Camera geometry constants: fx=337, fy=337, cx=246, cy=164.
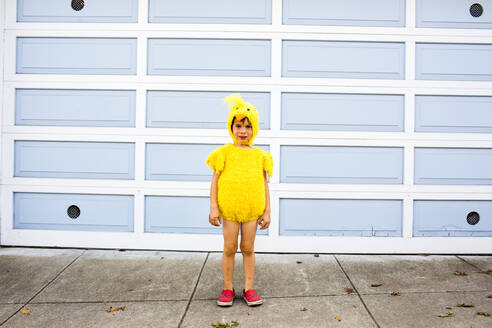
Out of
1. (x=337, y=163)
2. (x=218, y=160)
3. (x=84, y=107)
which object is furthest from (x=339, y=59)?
(x=84, y=107)

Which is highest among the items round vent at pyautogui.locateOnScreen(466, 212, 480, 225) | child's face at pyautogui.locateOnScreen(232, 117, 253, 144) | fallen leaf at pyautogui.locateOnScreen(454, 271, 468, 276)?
child's face at pyautogui.locateOnScreen(232, 117, 253, 144)

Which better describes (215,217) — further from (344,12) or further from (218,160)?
(344,12)

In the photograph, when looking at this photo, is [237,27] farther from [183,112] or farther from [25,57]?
[25,57]

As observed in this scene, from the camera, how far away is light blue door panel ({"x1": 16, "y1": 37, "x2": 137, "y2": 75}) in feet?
11.5

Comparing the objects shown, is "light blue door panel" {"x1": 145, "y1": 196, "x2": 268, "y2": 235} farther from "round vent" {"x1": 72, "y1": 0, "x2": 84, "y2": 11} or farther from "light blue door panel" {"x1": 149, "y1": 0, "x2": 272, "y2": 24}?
"round vent" {"x1": 72, "y1": 0, "x2": 84, "y2": 11}

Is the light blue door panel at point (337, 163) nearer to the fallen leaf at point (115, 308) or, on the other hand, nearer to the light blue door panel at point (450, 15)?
the light blue door panel at point (450, 15)

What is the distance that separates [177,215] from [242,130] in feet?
5.04

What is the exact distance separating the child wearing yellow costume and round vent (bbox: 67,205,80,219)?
1.92 meters

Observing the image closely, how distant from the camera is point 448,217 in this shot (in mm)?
3508

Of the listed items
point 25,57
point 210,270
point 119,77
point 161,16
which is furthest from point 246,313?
point 25,57

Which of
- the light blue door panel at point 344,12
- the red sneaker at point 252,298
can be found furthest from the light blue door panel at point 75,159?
the light blue door panel at point 344,12

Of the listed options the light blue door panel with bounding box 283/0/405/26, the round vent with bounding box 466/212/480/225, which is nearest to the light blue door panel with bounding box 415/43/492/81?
the light blue door panel with bounding box 283/0/405/26

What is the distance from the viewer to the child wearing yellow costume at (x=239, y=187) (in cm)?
236

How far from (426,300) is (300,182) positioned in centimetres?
150
